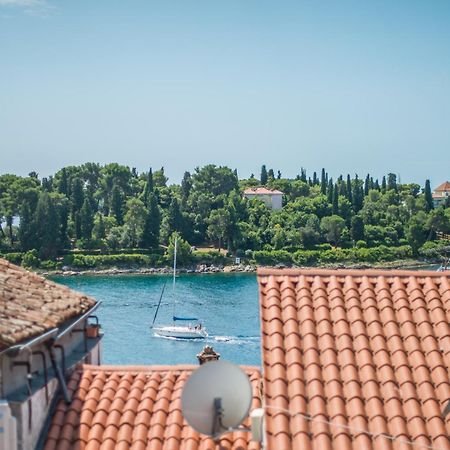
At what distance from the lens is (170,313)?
2419 inches

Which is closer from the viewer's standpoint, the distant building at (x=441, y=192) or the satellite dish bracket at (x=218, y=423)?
the satellite dish bracket at (x=218, y=423)

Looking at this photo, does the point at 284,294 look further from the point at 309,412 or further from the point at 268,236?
the point at 268,236

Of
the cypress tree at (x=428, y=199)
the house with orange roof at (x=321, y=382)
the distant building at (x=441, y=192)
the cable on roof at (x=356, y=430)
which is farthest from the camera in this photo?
the distant building at (x=441, y=192)

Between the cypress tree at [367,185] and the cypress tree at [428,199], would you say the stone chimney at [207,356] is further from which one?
the cypress tree at [367,185]

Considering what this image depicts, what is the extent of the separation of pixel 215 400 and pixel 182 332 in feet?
156

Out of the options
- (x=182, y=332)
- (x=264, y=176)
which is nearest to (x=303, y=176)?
(x=264, y=176)

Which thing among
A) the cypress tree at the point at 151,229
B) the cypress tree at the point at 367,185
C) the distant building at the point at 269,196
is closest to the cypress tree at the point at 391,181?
the cypress tree at the point at 367,185

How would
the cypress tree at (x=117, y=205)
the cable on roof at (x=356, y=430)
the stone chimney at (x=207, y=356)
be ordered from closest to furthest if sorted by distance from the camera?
the cable on roof at (x=356, y=430) → the stone chimney at (x=207, y=356) → the cypress tree at (x=117, y=205)

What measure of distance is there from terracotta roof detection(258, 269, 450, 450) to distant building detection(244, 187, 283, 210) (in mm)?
103471

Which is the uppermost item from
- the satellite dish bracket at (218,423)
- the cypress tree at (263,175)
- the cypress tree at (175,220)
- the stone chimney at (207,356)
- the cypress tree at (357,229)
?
the cypress tree at (263,175)

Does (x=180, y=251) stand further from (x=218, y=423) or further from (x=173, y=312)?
(x=218, y=423)

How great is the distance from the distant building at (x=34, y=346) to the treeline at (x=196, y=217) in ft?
261

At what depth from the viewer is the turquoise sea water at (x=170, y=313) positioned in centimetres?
4772

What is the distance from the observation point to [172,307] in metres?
64.4
